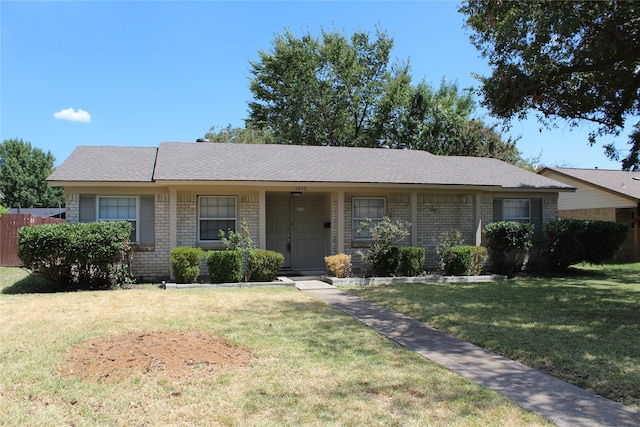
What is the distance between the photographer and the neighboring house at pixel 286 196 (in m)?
12.9

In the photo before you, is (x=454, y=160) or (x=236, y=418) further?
(x=454, y=160)

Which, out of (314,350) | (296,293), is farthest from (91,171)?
(314,350)

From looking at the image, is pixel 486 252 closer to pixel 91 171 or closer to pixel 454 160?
pixel 454 160

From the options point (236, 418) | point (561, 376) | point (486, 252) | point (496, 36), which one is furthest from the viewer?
point (486, 252)

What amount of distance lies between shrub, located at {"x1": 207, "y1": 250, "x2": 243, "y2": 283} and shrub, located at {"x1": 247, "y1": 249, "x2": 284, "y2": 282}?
322 millimetres

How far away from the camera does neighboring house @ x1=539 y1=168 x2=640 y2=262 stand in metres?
20.6

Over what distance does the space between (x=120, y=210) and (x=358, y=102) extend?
69.0 feet

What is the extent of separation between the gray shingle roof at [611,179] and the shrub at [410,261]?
12.2 meters

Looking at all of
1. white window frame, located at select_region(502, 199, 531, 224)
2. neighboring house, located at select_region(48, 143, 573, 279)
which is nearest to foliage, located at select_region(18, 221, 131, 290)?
neighboring house, located at select_region(48, 143, 573, 279)

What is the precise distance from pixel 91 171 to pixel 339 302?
795 cm

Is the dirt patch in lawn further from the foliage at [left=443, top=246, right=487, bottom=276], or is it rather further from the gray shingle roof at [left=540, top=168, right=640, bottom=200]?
the gray shingle roof at [left=540, top=168, right=640, bottom=200]

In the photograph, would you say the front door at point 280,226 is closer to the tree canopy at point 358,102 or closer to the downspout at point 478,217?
the downspout at point 478,217

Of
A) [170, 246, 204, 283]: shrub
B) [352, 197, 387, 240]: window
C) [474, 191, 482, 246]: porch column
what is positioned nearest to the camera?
[170, 246, 204, 283]: shrub

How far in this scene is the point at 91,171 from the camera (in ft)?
42.5
